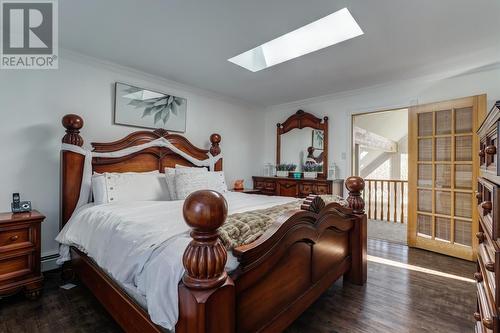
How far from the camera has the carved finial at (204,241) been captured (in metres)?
0.93

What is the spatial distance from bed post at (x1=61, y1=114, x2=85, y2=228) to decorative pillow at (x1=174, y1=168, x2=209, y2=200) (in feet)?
3.24

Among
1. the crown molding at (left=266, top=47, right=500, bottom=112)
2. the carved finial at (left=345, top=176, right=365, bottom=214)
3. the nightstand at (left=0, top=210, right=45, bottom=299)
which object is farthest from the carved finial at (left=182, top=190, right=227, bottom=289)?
the crown molding at (left=266, top=47, right=500, bottom=112)

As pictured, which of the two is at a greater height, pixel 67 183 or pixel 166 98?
pixel 166 98

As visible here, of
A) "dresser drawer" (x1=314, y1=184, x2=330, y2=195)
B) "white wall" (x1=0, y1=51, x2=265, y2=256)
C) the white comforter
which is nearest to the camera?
the white comforter

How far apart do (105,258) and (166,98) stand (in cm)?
253

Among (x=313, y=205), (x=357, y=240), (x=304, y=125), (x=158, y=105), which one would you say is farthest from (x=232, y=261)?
(x=304, y=125)

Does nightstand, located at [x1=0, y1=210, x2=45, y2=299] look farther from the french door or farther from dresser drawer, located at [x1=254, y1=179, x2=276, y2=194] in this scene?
the french door

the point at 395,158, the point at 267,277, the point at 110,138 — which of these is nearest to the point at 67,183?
the point at 110,138

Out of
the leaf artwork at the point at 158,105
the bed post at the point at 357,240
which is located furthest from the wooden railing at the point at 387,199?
the leaf artwork at the point at 158,105

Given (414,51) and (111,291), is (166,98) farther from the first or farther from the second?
(414,51)

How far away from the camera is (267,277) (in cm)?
135

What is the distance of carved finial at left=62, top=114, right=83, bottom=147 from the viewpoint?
2473 millimetres

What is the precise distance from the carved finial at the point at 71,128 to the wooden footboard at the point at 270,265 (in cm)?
223

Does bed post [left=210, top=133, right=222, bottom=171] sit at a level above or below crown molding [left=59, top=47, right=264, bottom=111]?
below
